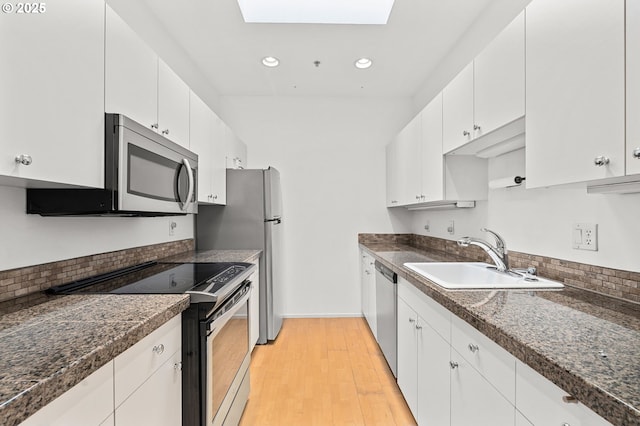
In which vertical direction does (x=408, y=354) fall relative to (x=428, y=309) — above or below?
below

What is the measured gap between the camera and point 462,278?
196 centimetres

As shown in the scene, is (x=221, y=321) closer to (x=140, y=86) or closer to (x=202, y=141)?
(x=140, y=86)

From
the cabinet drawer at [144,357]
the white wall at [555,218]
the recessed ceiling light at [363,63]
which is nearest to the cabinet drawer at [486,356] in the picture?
the white wall at [555,218]

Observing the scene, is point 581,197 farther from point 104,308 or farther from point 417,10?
point 104,308

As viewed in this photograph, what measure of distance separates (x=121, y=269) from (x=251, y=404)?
3.84 ft

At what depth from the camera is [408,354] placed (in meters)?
1.87

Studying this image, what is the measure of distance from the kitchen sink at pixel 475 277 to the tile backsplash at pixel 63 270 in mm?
1705

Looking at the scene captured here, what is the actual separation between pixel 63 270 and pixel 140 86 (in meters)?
0.94

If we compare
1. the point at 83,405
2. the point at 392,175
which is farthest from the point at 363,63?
the point at 83,405

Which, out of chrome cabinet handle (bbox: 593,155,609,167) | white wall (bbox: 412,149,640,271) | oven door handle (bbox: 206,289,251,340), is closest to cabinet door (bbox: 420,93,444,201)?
white wall (bbox: 412,149,640,271)

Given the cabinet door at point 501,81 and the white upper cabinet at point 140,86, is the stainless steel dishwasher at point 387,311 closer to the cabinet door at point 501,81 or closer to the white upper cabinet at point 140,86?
the cabinet door at point 501,81

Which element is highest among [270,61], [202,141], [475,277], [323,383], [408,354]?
[270,61]

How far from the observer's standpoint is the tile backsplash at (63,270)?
1.21 m

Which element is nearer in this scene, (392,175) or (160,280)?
(160,280)
